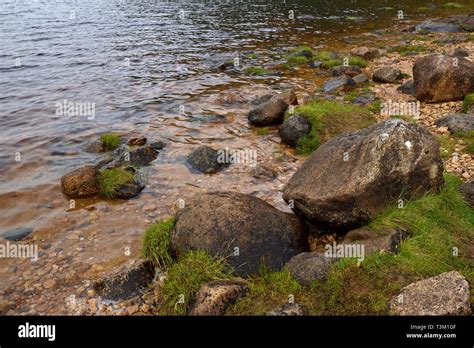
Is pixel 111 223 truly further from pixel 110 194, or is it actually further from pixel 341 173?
pixel 341 173

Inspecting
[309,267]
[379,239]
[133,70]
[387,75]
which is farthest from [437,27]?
[309,267]

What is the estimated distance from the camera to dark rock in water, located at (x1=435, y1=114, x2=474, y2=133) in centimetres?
1566

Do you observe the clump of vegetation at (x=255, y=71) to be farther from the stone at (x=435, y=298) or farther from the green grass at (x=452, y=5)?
the green grass at (x=452, y=5)

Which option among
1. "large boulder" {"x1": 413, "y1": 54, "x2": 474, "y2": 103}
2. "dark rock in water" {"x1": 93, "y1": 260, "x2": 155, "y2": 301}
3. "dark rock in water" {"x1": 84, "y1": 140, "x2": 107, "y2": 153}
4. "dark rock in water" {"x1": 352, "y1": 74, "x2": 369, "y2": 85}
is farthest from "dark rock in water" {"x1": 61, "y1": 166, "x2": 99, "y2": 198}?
"dark rock in water" {"x1": 352, "y1": 74, "x2": 369, "y2": 85}

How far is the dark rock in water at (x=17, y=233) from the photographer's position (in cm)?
1220

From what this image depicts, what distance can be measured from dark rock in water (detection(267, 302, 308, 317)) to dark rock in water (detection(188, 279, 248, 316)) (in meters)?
0.87

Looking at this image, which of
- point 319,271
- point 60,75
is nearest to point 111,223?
point 319,271

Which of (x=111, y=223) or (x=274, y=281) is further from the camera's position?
(x=111, y=223)

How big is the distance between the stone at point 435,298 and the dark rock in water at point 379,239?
1265 mm

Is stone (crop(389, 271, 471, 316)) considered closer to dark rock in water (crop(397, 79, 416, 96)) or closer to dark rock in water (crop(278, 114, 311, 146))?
dark rock in water (crop(278, 114, 311, 146))

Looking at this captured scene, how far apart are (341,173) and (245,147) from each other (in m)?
7.74

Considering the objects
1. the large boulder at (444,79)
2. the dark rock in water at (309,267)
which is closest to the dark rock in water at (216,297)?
the dark rock in water at (309,267)

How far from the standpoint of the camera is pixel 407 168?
33.0 feet

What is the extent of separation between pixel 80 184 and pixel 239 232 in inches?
293
